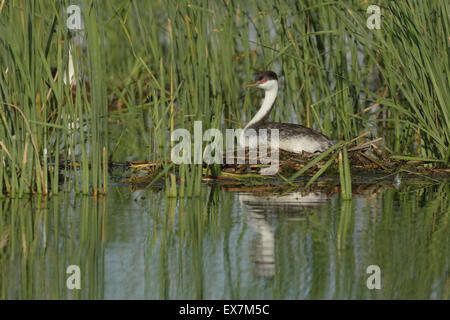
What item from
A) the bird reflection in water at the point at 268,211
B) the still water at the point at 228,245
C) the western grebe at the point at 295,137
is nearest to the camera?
the still water at the point at 228,245

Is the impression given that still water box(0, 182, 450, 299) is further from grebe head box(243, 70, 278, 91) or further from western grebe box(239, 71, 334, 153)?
grebe head box(243, 70, 278, 91)

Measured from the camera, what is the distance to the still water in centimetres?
511

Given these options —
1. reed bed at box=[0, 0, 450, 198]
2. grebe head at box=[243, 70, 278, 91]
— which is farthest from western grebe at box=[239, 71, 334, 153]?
reed bed at box=[0, 0, 450, 198]

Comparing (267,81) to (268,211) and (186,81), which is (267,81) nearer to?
(186,81)

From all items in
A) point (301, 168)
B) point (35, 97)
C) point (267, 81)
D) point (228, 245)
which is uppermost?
point (267, 81)

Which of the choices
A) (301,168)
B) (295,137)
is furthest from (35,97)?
(295,137)

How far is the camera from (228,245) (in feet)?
20.1

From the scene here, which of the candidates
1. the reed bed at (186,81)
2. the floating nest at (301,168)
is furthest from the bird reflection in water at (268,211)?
the floating nest at (301,168)

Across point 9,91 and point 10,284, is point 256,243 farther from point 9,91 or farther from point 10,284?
point 9,91

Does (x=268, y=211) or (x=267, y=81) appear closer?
(x=268, y=211)

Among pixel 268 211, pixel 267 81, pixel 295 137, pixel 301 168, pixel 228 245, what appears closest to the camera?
pixel 228 245

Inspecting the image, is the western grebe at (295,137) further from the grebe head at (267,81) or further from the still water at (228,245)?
the still water at (228,245)

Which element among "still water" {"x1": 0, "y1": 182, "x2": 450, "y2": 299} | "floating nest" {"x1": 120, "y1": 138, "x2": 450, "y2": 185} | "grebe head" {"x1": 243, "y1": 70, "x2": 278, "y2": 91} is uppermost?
"grebe head" {"x1": 243, "y1": 70, "x2": 278, "y2": 91}

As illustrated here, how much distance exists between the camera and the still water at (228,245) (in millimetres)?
5105
